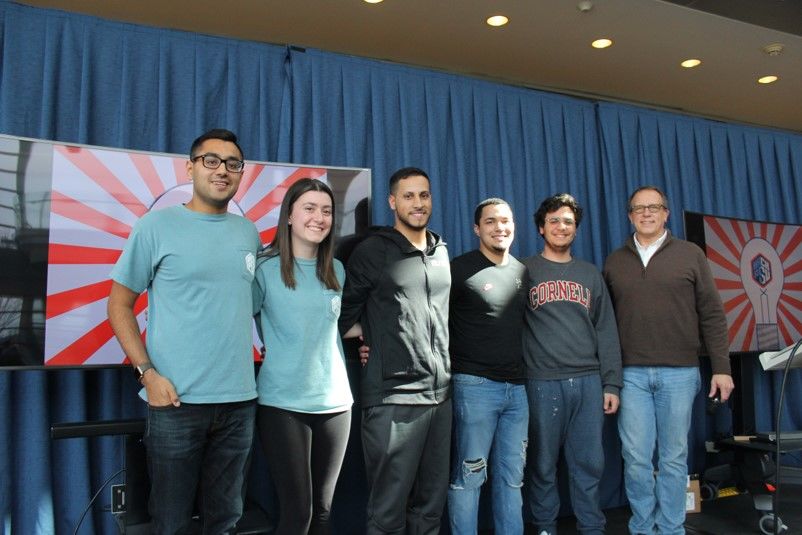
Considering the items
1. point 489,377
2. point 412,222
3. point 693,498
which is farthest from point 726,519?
point 412,222

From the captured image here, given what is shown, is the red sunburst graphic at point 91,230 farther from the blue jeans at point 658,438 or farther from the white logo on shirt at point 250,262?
the blue jeans at point 658,438

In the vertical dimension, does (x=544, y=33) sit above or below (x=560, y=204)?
above

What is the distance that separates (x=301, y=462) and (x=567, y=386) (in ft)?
3.92

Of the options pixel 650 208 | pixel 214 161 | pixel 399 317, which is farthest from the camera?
pixel 650 208

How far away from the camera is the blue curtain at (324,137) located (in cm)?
242

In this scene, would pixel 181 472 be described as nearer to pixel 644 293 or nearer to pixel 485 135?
pixel 644 293

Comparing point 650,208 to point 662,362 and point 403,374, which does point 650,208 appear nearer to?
point 662,362

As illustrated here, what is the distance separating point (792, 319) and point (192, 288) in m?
3.82

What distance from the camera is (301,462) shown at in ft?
5.95

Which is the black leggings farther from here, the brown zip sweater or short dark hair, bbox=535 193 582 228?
the brown zip sweater

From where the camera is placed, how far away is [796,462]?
406 cm

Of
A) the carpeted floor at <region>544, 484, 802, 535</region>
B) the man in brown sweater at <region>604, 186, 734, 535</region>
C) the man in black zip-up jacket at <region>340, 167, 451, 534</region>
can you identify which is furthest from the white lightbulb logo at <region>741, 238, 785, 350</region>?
the man in black zip-up jacket at <region>340, 167, 451, 534</region>

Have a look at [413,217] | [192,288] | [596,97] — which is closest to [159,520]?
[192,288]

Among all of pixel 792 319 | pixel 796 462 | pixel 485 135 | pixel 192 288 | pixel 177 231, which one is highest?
pixel 485 135
